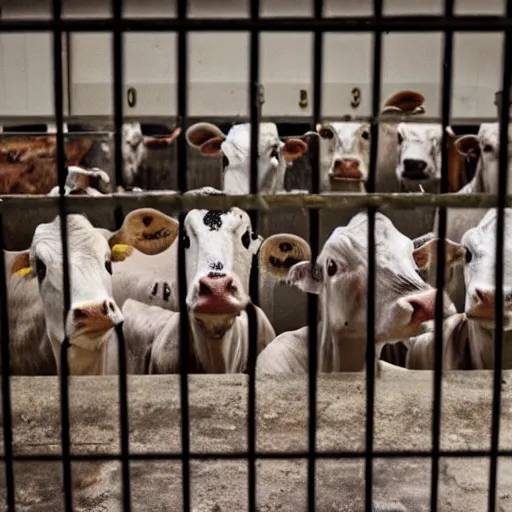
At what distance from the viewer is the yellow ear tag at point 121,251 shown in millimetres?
2951

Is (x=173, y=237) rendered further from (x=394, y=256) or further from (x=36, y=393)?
(x=36, y=393)

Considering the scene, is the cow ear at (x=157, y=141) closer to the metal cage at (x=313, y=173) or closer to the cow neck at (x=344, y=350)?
the cow neck at (x=344, y=350)

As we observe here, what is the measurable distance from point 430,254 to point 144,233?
1.11 metres

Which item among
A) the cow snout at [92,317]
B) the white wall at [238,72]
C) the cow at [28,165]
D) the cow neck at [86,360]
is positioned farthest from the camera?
the white wall at [238,72]

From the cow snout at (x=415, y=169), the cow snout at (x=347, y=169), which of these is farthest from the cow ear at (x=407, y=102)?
the cow snout at (x=347, y=169)

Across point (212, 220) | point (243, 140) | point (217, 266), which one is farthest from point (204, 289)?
point (243, 140)

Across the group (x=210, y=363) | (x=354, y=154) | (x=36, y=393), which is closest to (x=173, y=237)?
(x=210, y=363)

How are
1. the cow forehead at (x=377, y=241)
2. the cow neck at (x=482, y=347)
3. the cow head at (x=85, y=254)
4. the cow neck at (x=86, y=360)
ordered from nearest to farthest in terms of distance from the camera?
the cow head at (x=85, y=254)
the cow neck at (x=86, y=360)
the cow forehead at (x=377, y=241)
the cow neck at (x=482, y=347)

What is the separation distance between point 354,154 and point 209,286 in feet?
8.38

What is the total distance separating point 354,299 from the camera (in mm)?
3049

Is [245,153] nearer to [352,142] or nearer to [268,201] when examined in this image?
[352,142]

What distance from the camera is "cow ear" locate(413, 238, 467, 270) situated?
3.04 m

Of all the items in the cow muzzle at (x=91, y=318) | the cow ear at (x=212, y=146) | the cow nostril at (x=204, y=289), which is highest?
the cow ear at (x=212, y=146)

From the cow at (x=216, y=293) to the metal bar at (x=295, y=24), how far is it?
5.76ft
